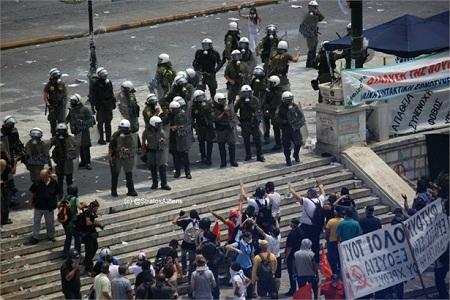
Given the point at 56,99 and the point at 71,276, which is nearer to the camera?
the point at 71,276

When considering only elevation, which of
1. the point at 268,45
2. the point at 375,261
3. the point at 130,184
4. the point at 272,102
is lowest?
the point at 375,261

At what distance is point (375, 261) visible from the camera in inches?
1025

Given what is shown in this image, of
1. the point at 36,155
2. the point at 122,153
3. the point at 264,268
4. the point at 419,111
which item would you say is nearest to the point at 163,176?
the point at 122,153

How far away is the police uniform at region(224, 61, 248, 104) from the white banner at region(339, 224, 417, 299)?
692cm

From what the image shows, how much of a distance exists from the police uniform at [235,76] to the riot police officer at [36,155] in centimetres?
543

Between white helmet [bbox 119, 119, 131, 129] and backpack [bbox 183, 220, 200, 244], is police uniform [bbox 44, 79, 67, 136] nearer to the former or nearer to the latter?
white helmet [bbox 119, 119, 131, 129]

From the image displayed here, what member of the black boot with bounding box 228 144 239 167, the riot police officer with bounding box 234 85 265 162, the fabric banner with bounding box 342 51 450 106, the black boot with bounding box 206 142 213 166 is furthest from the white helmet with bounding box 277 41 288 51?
the black boot with bounding box 206 142 213 166

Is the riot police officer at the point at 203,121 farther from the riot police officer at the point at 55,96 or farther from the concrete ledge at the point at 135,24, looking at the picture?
the concrete ledge at the point at 135,24

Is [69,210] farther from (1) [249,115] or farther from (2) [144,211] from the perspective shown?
(1) [249,115]

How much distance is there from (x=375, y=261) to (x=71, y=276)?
4787mm

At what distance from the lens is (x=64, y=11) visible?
43094mm

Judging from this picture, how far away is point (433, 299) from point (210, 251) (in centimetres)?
380

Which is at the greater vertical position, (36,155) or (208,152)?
(36,155)

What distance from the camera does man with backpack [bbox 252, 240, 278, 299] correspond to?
2614 cm
